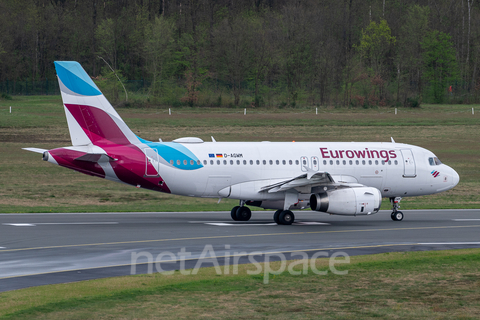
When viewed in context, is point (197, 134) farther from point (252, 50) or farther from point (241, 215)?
point (252, 50)

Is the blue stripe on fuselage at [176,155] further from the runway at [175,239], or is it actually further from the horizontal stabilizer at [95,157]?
the runway at [175,239]

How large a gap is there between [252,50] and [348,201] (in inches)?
2807

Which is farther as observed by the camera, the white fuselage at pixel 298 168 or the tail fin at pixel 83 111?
the white fuselage at pixel 298 168

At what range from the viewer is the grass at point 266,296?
13406 mm

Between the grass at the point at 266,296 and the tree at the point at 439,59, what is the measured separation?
90.8 metres

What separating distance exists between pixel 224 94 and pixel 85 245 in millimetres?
70938

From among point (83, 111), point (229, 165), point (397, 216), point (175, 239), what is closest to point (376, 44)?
point (397, 216)

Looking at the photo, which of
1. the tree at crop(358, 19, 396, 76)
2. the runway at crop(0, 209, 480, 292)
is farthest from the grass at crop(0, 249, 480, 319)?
the tree at crop(358, 19, 396, 76)

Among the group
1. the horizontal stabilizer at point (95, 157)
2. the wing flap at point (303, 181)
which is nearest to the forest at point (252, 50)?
the horizontal stabilizer at point (95, 157)

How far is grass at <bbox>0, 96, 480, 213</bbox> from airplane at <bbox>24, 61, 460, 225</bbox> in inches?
273

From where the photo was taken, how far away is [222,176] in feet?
97.6

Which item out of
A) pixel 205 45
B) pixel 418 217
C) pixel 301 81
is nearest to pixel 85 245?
pixel 418 217

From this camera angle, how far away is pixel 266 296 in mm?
15008

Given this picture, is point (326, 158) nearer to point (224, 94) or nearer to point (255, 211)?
point (255, 211)
